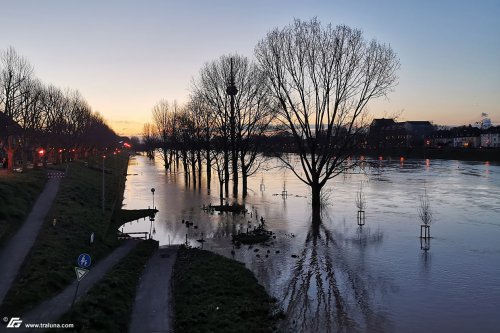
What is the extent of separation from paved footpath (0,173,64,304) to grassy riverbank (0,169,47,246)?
45 cm

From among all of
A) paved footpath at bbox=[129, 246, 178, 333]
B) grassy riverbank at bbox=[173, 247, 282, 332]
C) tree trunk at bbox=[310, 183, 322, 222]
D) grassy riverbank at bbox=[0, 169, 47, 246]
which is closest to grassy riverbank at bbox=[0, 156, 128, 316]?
grassy riverbank at bbox=[0, 169, 47, 246]

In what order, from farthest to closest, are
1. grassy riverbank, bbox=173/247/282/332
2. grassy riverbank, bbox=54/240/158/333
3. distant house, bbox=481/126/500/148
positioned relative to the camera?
1. distant house, bbox=481/126/500/148
2. grassy riverbank, bbox=173/247/282/332
3. grassy riverbank, bbox=54/240/158/333

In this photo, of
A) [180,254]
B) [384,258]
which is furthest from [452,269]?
[180,254]

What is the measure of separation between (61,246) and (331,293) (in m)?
16.5

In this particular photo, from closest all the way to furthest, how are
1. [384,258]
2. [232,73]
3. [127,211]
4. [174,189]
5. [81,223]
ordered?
[384,258] < [81,223] < [127,211] < [232,73] < [174,189]

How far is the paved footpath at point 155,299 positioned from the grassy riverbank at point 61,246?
3733 mm

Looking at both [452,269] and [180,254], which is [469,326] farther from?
[180,254]

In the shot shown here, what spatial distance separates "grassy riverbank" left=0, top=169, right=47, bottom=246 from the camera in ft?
91.5

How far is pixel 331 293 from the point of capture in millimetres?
22562

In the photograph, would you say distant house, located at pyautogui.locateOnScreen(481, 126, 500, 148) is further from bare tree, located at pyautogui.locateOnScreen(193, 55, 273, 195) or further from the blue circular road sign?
the blue circular road sign

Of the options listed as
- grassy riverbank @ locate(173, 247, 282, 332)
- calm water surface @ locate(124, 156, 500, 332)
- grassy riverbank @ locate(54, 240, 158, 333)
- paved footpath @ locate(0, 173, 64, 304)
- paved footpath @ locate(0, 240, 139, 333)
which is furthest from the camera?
paved footpath @ locate(0, 173, 64, 304)

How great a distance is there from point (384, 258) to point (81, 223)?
22684 millimetres

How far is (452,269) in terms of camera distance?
86.4 ft

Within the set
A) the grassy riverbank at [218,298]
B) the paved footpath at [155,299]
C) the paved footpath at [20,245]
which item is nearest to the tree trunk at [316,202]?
the grassy riverbank at [218,298]
